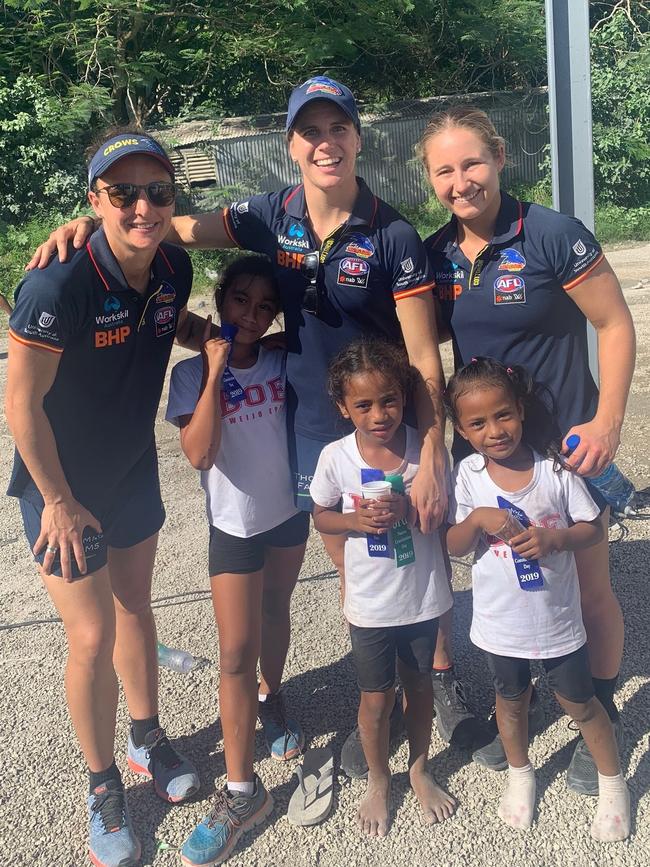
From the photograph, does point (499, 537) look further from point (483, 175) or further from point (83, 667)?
point (83, 667)

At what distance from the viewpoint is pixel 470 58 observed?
72.6ft

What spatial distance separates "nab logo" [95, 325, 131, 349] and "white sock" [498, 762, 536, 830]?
1.90 m

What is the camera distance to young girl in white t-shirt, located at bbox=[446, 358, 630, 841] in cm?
245

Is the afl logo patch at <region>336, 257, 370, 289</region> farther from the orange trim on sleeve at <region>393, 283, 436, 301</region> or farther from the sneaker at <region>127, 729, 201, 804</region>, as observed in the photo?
the sneaker at <region>127, 729, 201, 804</region>

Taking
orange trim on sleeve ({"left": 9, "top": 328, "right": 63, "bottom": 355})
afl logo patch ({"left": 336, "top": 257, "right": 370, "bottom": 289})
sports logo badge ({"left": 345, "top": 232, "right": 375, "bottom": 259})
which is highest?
sports logo badge ({"left": 345, "top": 232, "right": 375, "bottom": 259})

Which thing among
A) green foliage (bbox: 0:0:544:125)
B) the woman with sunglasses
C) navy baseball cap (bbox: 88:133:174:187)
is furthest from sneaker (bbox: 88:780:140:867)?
green foliage (bbox: 0:0:544:125)

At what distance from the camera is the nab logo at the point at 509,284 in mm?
2506

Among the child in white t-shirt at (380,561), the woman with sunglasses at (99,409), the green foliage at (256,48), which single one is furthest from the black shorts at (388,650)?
the green foliage at (256,48)

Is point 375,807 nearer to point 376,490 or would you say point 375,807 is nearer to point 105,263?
point 376,490

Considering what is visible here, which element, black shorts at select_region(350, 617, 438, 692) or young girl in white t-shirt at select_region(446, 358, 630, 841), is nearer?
young girl in white t-shirt at select_region(446, 358, 630, 841)

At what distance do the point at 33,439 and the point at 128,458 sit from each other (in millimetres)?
413

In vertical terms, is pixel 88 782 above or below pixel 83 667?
below

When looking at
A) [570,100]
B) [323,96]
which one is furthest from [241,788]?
[570,100]

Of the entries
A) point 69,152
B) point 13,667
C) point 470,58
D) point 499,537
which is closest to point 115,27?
point 69,152
